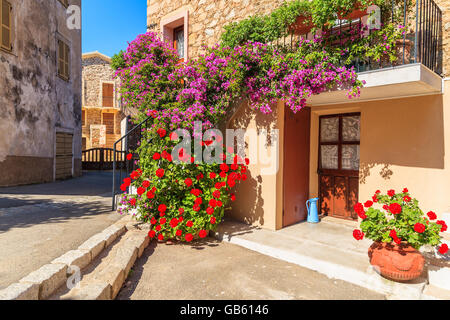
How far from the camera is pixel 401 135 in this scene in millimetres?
4691

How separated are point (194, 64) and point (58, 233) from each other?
3872mm

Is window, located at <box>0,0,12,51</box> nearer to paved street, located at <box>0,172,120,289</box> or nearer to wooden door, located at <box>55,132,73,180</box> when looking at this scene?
wooden door, located at <box>55,132,73,180</box>

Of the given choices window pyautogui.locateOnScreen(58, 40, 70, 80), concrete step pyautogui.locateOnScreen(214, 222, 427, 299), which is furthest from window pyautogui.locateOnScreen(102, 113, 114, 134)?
concrete step pyautogui.locateOnScreen(214, 222, 427, 299)

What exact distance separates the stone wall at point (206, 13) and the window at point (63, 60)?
5.56 metres

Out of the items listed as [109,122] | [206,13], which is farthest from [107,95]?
[206,13]

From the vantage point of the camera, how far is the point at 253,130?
17.9 ft

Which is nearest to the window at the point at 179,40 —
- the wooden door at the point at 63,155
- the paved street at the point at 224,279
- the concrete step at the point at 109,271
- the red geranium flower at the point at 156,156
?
the red geranium flower at the point at 156,156

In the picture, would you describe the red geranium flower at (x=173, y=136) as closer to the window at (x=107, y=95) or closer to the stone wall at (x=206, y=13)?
the stone wall at (x=206, y=13)

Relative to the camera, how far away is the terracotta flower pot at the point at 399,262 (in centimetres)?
300

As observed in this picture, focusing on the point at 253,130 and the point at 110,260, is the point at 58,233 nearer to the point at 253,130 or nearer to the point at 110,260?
the point at 110,260

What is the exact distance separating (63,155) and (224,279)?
10.9 metres

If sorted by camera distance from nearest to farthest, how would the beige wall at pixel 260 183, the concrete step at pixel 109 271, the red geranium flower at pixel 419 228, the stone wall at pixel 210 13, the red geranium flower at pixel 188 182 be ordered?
the concrete step at pixel 109 271 < the red geranium flower at pixel 419 228 < the red geranium flower at pixel 188 182 < the beige wall at pixel 260 183 < the stone wall at pixel 210 13

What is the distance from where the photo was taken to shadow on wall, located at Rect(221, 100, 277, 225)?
17.3 feet
